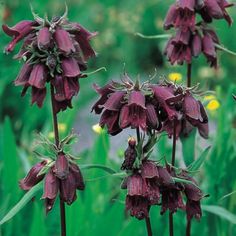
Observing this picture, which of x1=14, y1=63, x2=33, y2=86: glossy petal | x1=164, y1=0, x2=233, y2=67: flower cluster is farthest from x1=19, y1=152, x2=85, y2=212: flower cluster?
x1=164, y1=0, x2=233, y2=67: flower cluster

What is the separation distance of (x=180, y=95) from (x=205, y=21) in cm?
75

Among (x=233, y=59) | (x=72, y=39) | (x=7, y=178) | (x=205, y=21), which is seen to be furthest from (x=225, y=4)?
(x=233, y=59)

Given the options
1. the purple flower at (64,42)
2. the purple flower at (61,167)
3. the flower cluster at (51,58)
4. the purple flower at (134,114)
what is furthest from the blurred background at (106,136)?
the purple flower at (64,42)

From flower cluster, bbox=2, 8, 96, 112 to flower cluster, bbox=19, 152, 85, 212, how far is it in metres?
0.20

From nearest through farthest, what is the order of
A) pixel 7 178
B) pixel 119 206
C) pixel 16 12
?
pixel 119 206
pixel 7 178
pixel 16 12

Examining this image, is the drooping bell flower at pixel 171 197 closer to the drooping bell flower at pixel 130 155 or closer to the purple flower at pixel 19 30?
the drooping bell flower at pixel 130 155

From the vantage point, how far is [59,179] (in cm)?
254

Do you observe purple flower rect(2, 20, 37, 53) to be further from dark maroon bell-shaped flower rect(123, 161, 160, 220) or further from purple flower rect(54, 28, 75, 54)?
dark maroon bell-shaped flower rect(123, 161, 160, 220)

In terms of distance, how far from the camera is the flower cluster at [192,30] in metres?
3.02

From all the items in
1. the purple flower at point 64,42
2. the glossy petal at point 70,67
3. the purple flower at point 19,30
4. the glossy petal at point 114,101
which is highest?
the purple flower at point 19,30

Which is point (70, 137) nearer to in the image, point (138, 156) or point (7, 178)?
point (138, 156)

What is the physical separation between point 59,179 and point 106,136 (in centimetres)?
126

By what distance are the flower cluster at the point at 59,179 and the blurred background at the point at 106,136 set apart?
67mm

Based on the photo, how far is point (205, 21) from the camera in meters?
3.14
